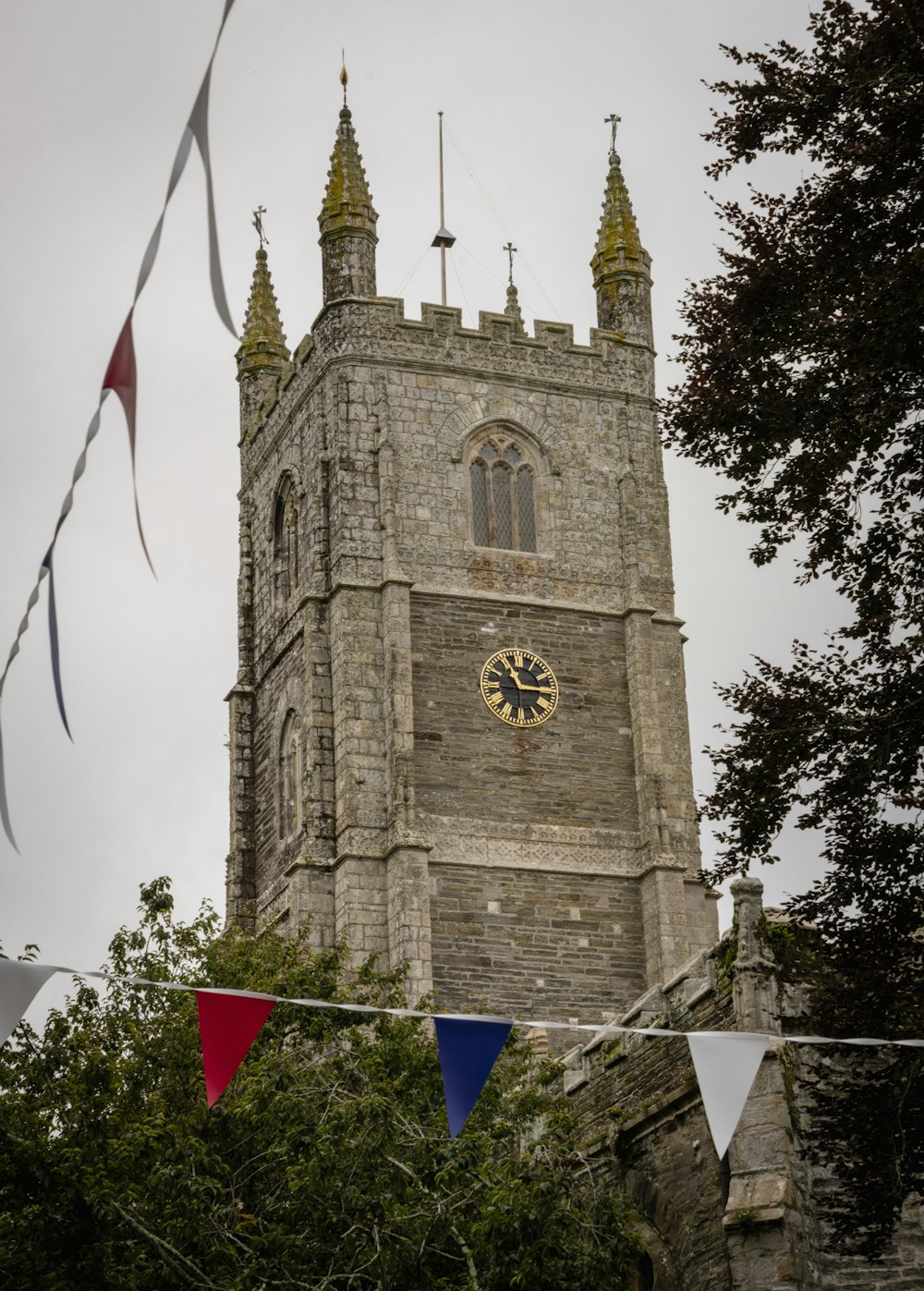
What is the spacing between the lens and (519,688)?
46.4m

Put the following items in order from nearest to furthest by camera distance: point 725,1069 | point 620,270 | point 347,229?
point 725,1069 → point 347,229 → point 620,270

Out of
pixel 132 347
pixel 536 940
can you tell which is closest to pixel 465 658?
pixel 536 940

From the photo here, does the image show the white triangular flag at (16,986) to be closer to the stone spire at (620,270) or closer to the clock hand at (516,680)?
the clock hand at (516,680)

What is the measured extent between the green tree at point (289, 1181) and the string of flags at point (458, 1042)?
435cm

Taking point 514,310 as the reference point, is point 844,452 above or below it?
below

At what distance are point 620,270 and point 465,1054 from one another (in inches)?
1421

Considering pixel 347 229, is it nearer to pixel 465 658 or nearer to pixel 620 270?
pixel 620 270

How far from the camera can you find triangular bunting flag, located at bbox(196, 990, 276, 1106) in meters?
17.4

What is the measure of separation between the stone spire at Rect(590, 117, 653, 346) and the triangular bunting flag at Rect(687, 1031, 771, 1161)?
35.2 m

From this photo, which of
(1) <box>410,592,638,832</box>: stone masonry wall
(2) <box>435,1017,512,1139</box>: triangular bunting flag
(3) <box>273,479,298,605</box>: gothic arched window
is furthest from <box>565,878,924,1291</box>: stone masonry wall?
(3) <box>273,479,298,605</box>: gothic arched window

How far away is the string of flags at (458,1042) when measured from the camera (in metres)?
16.0

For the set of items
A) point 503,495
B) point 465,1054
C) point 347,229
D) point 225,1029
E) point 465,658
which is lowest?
point 465,1054

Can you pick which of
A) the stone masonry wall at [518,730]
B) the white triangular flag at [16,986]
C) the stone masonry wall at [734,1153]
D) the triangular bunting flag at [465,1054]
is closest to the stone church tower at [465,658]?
the stone masonry wall at [518,730]

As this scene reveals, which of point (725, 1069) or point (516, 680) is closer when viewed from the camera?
point (725, 1069)
